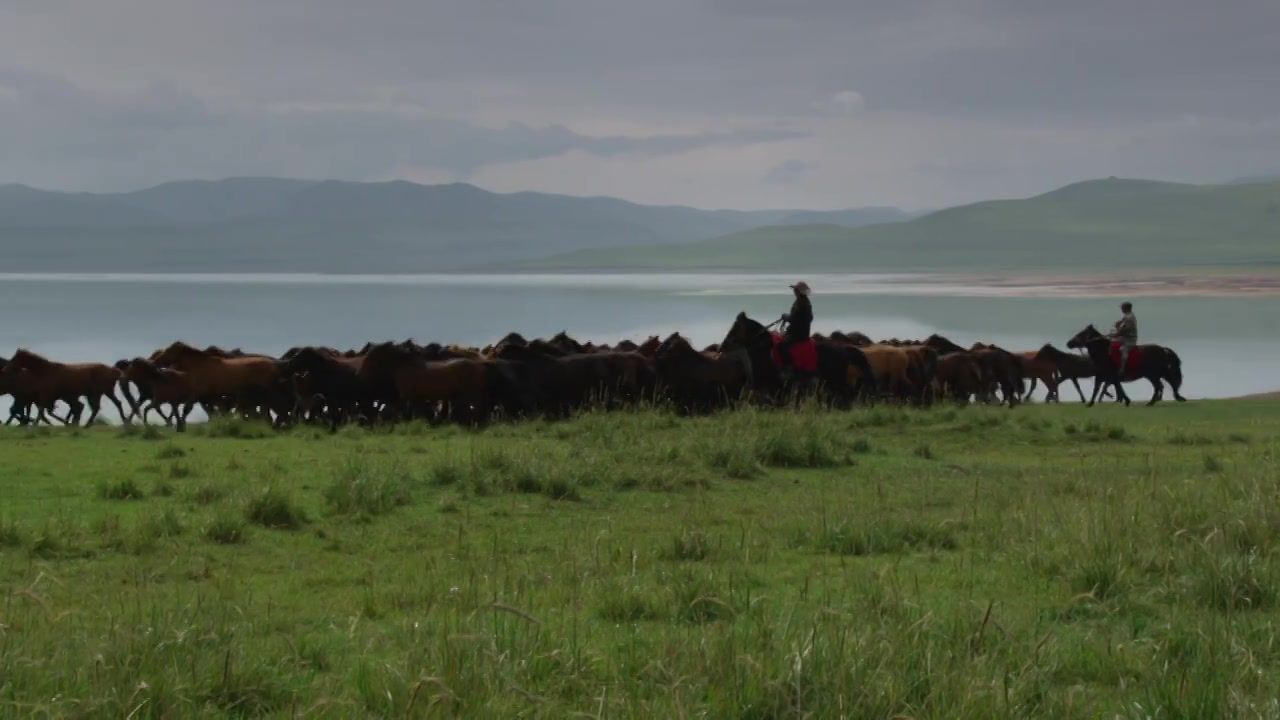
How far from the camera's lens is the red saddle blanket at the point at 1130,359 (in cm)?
2716

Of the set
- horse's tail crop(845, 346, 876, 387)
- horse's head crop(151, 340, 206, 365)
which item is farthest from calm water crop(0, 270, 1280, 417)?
horse's head crop(151, 340, 206, 365)

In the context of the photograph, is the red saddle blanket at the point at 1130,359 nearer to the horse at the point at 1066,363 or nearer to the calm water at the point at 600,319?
the horse at the point at 1066,363

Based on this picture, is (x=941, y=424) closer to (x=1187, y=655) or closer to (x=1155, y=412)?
(x=1155, y=412)

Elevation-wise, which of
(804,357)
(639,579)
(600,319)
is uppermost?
(600,319)

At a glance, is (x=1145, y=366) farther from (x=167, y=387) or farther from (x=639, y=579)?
(x=639, y=579)

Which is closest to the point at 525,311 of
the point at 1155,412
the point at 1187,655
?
the point at 1155,412

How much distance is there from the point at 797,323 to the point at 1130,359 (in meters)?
10.5

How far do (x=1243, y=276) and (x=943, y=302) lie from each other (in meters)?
45.9

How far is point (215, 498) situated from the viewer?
10.9 m

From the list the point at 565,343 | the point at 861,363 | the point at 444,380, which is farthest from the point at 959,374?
the point at 444,380

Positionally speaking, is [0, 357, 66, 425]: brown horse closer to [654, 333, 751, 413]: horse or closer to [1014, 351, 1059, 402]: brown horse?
[654, 333, 751, 413]: horse

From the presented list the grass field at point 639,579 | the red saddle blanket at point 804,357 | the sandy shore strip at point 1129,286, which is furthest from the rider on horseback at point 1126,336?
the sandy shore strip at point 1129,286

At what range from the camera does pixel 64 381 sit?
70.0 ft

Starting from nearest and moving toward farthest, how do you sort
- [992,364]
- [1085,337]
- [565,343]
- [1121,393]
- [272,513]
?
[272,513]
[565,343]
[1121,393]
[992,364]
[1085,337]
